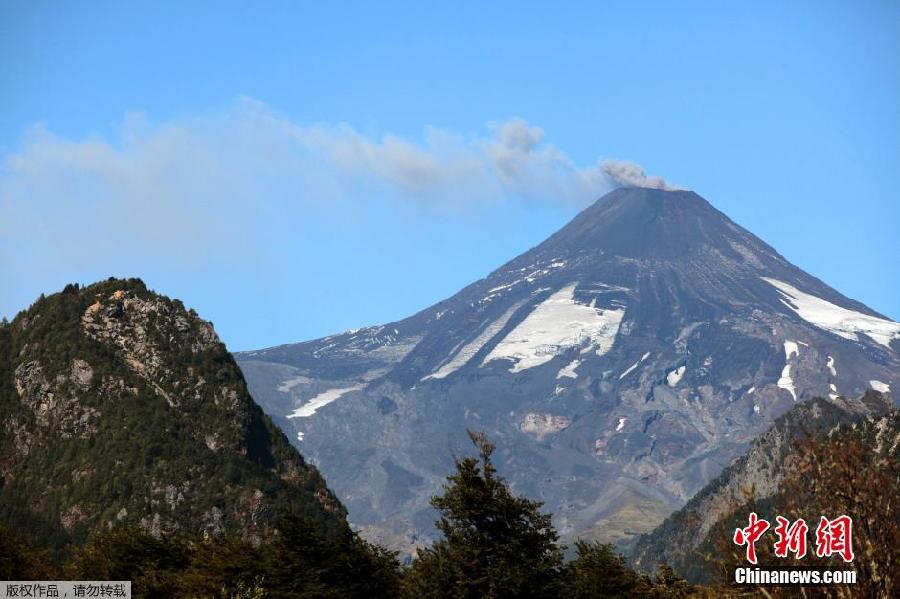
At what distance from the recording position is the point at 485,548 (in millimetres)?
88938

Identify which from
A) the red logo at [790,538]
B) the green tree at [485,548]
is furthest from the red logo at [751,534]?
the green tree at [485,548]

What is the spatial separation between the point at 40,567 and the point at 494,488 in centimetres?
6014

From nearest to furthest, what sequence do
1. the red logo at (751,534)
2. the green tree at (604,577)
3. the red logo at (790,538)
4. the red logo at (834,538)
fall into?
the red logo at (834,538), the red logo at (790,538), the red logo at (751,534), the green tree at (604,577)

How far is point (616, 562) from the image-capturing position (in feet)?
400

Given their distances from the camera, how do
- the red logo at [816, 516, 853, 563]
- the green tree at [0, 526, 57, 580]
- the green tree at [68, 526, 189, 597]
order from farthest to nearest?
the green tree at [68, 526, 189, 597]
the green tree at [0, 526, 57, 580]
the red logo at [816, 516, 853, 563]

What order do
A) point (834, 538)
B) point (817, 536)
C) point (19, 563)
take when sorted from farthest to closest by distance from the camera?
point (19, 563), point (817, 536), point (834, 538)

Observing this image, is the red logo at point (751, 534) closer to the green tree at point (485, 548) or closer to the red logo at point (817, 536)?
the red logo at point (817, 536)

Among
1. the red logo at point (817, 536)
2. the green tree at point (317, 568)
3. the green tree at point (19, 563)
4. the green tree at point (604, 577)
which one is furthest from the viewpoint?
the green tree at point (19, 563)

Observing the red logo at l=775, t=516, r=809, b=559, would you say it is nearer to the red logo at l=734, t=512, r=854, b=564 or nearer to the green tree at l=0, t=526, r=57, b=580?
the red logo at l=734, t=512, r=854, b=564

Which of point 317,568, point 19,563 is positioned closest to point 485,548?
point 317,568

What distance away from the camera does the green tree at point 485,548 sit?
8756 cm

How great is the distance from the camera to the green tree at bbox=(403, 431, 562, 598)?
8756 centimetres

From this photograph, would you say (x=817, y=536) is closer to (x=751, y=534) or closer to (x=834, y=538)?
(x=834, y=538)

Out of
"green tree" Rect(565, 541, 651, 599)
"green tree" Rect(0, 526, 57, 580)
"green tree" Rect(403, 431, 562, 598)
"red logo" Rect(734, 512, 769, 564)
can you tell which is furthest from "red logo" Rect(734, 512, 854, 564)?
"green tree" Rect(0, 526, 57, 580)
